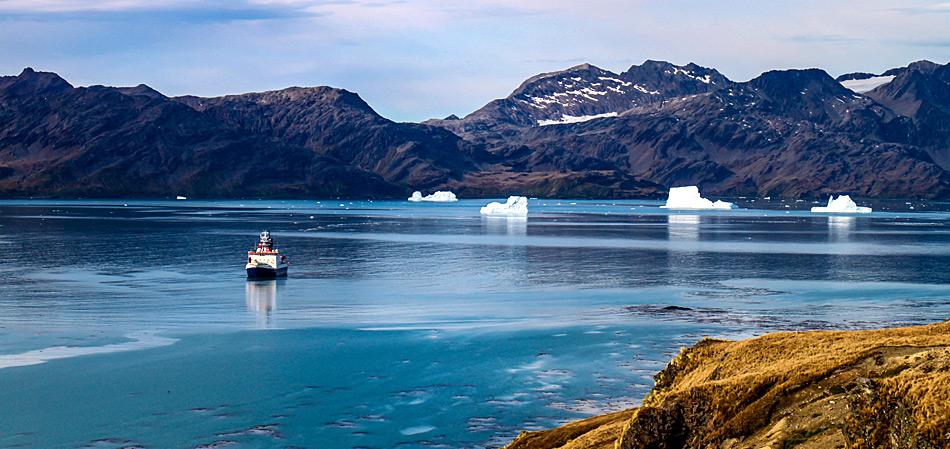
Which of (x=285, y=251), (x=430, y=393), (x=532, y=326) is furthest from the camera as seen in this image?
(x=285, y=251)

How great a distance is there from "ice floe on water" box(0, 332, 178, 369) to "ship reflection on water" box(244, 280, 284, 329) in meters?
7.41

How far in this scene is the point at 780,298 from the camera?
2872 inches

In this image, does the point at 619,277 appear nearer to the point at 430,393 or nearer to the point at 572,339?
the point at 572,339

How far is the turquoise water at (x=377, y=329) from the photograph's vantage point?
33.4 metres

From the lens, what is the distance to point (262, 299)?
7169 cm

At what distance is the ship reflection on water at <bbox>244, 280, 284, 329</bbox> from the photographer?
60375 mm

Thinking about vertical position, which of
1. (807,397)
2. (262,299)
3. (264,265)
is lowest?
(262,299)

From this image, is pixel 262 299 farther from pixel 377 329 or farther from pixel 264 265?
pixel 377 329

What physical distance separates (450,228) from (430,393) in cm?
15613

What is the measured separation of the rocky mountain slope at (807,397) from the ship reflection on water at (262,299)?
42374 mm

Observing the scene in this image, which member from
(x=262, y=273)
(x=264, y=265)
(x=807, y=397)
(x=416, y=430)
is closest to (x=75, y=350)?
(x=416, y=430)

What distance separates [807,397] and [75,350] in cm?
3955

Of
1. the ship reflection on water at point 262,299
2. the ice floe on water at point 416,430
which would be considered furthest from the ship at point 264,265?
the ice floe on water at point 416,430

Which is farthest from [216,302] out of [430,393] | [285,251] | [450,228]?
[450,228]
